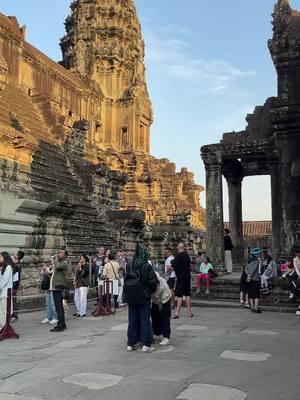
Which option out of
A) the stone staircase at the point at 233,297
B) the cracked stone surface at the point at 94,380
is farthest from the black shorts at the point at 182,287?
the cracked stone surface at the point at 94,380

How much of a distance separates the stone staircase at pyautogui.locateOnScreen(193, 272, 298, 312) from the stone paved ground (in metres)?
1.89

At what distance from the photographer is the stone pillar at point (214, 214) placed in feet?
48.3

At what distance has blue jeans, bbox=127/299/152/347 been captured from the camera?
6883mm

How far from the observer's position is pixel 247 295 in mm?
11305

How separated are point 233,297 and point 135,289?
Answer: 6.02 meters

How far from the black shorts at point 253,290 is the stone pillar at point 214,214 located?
4.06 m

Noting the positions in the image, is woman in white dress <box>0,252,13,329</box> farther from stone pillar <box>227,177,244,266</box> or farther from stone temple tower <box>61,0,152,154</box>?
stone temple tower <box>61,0,152,154</box>

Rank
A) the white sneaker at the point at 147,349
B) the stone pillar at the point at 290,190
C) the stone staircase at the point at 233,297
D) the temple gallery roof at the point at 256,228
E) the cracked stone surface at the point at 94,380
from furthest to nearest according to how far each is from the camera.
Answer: the temple gallery roof at the point at 256,228, the stone staircase at the point at 233,297, the stone pillar at the point at 290,190, the white sneaker at the point at 147,349, the cracked stone surface at the point at 94,380

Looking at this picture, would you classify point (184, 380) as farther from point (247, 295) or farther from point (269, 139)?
point (269, 139)

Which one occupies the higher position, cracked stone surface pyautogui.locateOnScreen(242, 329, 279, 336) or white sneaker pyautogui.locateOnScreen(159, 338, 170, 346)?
white sneaker pyautogui.locateOnScreen(159, 338, 170, 346)

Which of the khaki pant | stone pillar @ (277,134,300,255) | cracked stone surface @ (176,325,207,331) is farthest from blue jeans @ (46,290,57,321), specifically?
the khaki pant

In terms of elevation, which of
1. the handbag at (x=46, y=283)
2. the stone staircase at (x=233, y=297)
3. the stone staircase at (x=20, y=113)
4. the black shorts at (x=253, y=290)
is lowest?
the stone staircase at (x=233, y=297)

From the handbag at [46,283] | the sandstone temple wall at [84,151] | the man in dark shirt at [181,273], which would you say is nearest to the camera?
the man in dark shirt at [181,273]

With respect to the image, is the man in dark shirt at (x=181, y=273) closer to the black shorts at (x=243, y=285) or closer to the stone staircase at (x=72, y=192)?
Result: the black shorts at (x=243, y=285)
